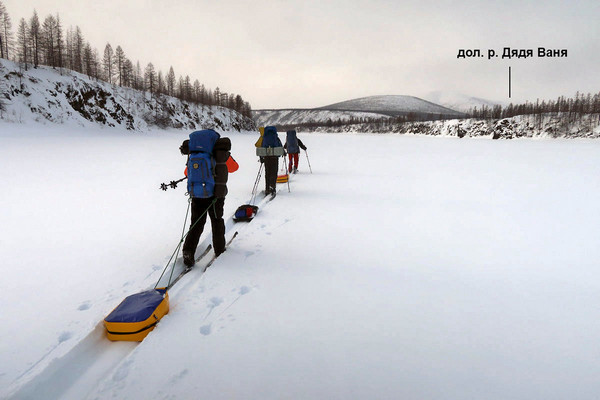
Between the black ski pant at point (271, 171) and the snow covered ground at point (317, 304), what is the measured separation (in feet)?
5.63

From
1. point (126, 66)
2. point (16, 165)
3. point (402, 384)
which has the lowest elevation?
point (402, 384)

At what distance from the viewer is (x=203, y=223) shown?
4668mm

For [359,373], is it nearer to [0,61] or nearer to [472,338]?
[472,338]

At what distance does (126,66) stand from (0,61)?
143 ft

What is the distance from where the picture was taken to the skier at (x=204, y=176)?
440cm

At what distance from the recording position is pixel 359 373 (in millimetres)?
2512

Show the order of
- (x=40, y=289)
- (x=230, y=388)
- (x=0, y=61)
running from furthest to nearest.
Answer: (x=0, y=61) → (x=40, y=289) → (x=230, y=388)

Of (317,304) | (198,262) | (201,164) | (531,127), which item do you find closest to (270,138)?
(201,164)

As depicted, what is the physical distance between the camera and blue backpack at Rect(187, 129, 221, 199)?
173 inches

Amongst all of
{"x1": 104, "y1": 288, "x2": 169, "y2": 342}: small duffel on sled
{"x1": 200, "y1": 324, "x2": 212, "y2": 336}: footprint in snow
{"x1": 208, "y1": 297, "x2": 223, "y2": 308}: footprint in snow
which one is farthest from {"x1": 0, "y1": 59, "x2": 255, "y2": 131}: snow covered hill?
{"x1": 200, "y1": 324, "x2": 212, "y2": 336}: footprint in snow

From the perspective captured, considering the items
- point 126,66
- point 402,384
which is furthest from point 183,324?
point 126,66

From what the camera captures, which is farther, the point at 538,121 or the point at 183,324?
the point at 538,121

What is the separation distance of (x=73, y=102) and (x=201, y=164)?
48.3 m

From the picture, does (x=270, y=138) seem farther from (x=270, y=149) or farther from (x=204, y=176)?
(x=204, y=176)
